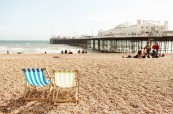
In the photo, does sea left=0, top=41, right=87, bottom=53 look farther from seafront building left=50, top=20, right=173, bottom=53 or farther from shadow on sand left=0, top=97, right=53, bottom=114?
shadow on sand left=0, top=97, right=53, bottom=114

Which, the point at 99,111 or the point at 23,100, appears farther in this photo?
the point at 23,100

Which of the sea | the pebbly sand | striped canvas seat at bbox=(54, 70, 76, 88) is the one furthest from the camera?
the sea

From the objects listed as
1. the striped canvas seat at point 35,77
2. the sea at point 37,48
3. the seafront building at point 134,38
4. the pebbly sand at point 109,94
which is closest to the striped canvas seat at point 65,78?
the striped canvas seat at point 35,77

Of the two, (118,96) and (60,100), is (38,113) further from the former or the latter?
(118,96)

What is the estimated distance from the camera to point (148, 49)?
15383mm

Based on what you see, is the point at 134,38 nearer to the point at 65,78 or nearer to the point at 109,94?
the point at 109,94

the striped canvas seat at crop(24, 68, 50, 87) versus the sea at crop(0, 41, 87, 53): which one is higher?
the striped canvas seat at crop(24, 68, 50, 87)

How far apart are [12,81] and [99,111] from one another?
357 centimetres

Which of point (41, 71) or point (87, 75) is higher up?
point (41, 71)

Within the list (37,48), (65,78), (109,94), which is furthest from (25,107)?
(37,48)

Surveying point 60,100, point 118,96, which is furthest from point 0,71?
point 118,96

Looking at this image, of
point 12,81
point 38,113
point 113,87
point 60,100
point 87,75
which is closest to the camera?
point 38,113

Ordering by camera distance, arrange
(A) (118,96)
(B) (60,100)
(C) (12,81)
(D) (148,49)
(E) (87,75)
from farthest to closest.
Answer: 1. (D) (148,49)
2. (E) (87,75)
3. (C) (12,81)
4. (A) (118,96)
5. (B) (60,100)

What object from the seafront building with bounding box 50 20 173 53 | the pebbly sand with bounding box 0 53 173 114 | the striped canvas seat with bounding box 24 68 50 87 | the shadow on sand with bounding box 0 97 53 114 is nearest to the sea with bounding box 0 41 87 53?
the seafront building with bounding box 50 20 173 53
